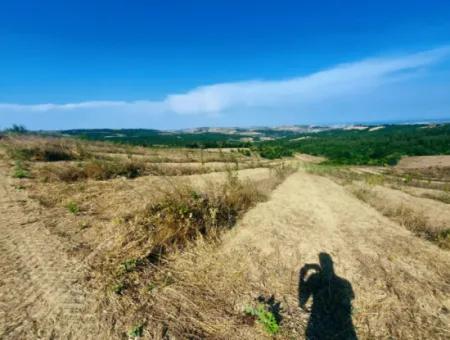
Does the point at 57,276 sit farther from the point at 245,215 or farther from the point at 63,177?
the point at 63,177

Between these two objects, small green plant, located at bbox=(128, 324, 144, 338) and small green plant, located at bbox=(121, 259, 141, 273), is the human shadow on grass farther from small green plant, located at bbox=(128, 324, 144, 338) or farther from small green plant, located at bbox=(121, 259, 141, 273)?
small green plant, located at bbox=(121, 259, 141, 273)

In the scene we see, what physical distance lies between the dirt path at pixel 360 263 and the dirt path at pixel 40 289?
2.32 metres

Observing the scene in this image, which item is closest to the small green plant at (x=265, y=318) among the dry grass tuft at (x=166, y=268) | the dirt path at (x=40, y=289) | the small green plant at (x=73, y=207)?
the dry grass tuft at (x=166, y=268)

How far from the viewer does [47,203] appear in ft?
21.5

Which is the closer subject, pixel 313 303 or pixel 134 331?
pixel 134 331

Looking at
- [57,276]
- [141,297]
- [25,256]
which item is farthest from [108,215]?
[141,297]

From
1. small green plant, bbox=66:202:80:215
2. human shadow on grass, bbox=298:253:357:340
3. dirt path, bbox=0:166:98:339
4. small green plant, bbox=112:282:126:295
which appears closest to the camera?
dirt path, bbox=0:166:98:339

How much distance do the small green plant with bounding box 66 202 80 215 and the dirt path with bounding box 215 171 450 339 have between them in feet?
10.6

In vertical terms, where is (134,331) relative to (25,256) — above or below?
below

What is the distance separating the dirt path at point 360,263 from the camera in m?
4.04

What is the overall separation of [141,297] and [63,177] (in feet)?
21.1

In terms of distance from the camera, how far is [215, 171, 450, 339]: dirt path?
4.04 meters

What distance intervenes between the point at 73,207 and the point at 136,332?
156 inches

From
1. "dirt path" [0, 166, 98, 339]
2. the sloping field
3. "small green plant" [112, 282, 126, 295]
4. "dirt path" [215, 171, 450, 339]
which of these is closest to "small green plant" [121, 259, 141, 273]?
"small green plant" [112, 282, 126, 295]
